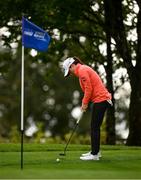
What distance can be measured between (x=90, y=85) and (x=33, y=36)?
1.55 metres

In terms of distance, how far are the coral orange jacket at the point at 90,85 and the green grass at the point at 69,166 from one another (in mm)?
1241

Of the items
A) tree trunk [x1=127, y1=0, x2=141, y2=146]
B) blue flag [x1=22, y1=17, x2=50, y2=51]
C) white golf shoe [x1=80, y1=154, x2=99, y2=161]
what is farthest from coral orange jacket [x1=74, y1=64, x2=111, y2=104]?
tree trunk [x1=127, y1=0, x2=141, y2=146]

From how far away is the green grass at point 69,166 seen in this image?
12938 mm

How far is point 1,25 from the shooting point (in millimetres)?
28312

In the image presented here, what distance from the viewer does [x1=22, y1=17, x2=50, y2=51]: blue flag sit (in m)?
14.6

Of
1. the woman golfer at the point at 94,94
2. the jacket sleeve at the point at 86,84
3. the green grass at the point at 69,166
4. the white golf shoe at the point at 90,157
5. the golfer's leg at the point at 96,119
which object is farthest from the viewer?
the white golf shoe at the point at 90,157

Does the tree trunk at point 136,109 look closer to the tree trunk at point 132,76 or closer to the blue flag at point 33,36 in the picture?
the tree trunk at point 132,76

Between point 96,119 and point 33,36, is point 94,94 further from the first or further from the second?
point 33,36

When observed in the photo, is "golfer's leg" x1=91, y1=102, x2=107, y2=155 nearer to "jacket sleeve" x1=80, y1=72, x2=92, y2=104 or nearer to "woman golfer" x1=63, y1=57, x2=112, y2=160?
"woman golfer" x1=63, y1=57, x2=112, y2=160

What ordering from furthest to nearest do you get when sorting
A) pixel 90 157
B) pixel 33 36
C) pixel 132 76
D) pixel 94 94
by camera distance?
pixel 132 76, pixel 90 157, pixel 94 94, pixel 33 36

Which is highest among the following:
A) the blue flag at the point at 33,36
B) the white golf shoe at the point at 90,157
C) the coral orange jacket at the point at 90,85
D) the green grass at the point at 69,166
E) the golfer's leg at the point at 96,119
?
the blue flag at the point at 33,36

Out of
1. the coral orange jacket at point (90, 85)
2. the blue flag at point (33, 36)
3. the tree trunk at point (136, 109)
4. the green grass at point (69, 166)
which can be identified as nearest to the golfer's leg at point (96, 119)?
the coral orange jacket at point (90, 85)

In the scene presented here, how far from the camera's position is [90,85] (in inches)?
605

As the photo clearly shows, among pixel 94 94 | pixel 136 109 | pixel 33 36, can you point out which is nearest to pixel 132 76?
pixel 136 109
